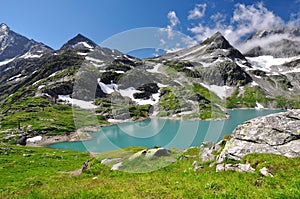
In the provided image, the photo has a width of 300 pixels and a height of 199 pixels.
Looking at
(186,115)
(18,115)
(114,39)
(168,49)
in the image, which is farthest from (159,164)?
(18,115)

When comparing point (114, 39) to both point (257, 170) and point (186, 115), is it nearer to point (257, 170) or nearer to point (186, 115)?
point (257, 170)

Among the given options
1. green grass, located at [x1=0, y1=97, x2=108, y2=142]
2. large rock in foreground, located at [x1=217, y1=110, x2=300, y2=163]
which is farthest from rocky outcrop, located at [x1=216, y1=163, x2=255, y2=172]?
green grass, located at [x1=0, y1=97, x2=108, y2=142]

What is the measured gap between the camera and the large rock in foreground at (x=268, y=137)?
14.7 m

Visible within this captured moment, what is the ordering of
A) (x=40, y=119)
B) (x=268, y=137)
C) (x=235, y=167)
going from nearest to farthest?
(x=235, y=167) < (x=268, y=137) < (x=40, y=119)

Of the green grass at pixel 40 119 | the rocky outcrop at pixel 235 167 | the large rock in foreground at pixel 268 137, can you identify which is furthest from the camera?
the green grass at pixel 40 119

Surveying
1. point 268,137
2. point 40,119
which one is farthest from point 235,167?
point 40,119

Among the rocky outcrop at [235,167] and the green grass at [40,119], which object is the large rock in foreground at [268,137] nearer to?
the rocky outcrop at [235,167]

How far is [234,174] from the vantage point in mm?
13406

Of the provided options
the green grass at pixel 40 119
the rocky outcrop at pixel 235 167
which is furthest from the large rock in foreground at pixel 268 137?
the green grass at pixel 40 119

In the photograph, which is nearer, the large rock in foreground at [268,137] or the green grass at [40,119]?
the large rock in foreground at [268,137]

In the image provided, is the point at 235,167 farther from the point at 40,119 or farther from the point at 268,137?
the point at 40,119

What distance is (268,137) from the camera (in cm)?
1570

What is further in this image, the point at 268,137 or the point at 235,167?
the point at 268,137

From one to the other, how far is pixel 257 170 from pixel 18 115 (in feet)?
599
